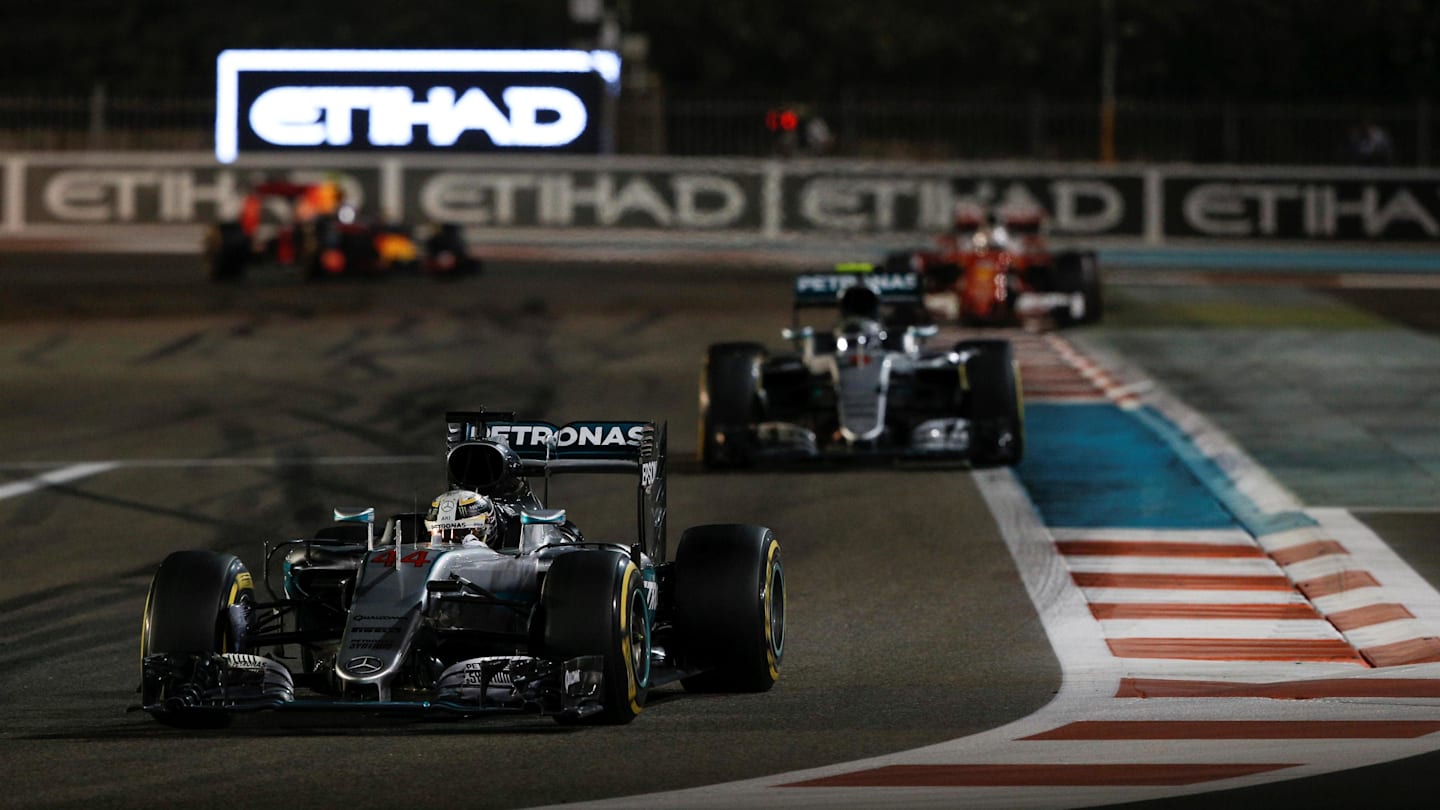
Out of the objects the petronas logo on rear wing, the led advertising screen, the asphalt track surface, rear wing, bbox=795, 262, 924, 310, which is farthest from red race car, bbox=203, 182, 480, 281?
the petronas logo on rear wing

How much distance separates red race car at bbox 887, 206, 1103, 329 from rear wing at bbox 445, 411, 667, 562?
563 inches

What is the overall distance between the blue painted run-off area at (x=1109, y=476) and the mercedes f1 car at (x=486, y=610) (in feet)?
15.5

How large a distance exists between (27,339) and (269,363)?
12.1 feet

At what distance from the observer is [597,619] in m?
8.35

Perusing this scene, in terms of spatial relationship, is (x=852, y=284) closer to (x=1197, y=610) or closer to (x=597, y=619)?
(x=1197, y=610)

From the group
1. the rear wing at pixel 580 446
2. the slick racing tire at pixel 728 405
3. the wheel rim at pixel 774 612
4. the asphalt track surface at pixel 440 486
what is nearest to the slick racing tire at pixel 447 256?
the asphalt track surface at pixel 440 486

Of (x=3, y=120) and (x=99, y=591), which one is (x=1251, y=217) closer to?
(x=3, y=120)

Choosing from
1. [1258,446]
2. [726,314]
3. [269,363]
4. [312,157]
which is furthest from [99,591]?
[312,157]

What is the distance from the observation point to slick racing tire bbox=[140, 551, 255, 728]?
28.2 ft

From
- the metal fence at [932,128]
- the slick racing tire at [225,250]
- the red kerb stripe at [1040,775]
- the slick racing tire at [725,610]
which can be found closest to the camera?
the red kerb stripe at [1040,775]

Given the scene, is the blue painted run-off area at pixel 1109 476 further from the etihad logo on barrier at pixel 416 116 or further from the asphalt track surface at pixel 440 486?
the etihad logo on barrier at pixel 416 116

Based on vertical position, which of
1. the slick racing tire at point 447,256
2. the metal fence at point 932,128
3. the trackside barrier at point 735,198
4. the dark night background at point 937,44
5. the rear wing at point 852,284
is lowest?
the rear wing at point 852,284

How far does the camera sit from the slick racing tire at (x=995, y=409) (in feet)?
50.9

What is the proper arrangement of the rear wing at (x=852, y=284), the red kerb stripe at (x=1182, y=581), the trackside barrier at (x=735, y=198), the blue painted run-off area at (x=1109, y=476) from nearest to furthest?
1. the red kerb stripe at (x=1182, y=581)
2. the blue painted run-off area at (x=1109, y=476)
3. the rear wing at (x=852, y=284)
4. the trackside barrier at (x=735, y=198)
